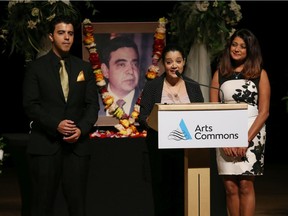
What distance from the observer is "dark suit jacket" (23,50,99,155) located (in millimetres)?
4859

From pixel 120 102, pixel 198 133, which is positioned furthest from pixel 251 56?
pixel 120 102

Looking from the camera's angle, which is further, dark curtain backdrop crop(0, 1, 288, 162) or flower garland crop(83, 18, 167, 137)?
dark curtain backdrop crop(0, 1, 288, 162)

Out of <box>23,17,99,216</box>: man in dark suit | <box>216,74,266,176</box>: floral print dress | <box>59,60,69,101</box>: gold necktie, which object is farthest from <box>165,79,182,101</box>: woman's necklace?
<box>59,60,69,101</box>: gold necktie

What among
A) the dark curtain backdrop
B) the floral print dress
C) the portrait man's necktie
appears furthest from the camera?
the dark curtain backdrop

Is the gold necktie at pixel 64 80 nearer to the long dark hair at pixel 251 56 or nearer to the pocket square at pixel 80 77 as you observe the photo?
the pocket square at pixel 80 77

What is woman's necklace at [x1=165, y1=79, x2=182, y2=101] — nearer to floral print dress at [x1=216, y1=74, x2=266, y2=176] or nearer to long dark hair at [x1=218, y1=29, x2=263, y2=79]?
floral print dress at [x1=216, y1=74, x2=266, y2=176]

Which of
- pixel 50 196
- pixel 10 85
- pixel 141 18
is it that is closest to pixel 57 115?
pixel 50 196

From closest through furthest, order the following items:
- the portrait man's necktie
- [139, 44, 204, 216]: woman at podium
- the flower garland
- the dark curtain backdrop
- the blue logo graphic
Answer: the blue logo graphic → [139, 44, 204, 216]: woman at podium → the flower garland → the portrait man's necktie → the dark curtain backdrop

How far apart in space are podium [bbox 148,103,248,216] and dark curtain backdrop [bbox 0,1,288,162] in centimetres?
477

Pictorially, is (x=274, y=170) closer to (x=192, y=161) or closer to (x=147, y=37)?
(x=147, y=37)

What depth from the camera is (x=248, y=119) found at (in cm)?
504

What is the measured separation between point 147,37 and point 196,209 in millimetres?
3099

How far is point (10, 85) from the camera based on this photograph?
998 cm

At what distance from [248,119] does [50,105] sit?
3.89 feet
